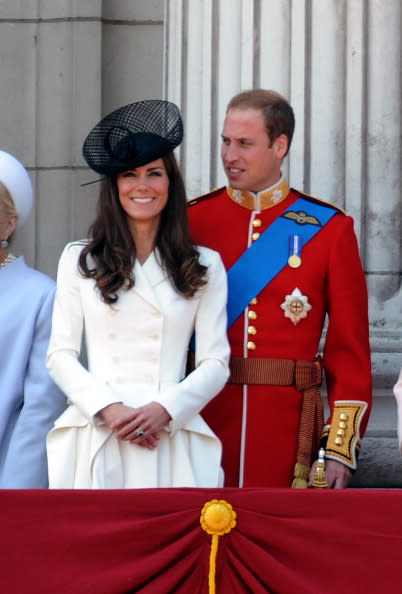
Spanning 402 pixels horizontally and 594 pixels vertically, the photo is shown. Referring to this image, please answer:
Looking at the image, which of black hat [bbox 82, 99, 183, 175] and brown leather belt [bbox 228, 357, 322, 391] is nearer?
black hat [bbox 82, 99, 183, 175]

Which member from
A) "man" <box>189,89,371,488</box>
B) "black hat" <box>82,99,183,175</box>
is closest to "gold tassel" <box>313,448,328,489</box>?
"man" <box>189,89,371,488</box>

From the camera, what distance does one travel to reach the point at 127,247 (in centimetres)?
426

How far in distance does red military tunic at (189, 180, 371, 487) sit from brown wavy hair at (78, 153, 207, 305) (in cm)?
33

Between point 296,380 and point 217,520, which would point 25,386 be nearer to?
point 296,380

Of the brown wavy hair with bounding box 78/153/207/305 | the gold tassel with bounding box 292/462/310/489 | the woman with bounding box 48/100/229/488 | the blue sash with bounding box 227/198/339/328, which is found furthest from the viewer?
the blue sash with bounding box 227/198/339/328

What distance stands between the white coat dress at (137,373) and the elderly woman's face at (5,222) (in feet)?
0.95

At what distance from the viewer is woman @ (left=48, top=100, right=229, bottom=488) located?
4.01 m

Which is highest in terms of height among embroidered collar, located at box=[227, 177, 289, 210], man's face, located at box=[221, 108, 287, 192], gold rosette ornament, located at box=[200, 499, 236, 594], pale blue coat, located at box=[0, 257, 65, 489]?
man's face, located at box=[221, 108, 287, 192]

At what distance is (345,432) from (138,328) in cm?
67

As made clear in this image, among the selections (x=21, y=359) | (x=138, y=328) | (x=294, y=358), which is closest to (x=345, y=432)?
(x=294, y=358)

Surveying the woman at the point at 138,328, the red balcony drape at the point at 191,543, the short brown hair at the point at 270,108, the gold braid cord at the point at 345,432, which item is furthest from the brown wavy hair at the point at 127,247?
the red balcony drape at the point at 191,543

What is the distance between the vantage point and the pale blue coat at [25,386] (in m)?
4.24

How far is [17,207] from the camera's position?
4.49 m

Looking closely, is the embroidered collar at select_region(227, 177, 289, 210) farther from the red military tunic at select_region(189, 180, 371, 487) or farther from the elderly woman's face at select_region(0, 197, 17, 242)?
the elderly woman's face at select_region(0, 197, 17, 242)
